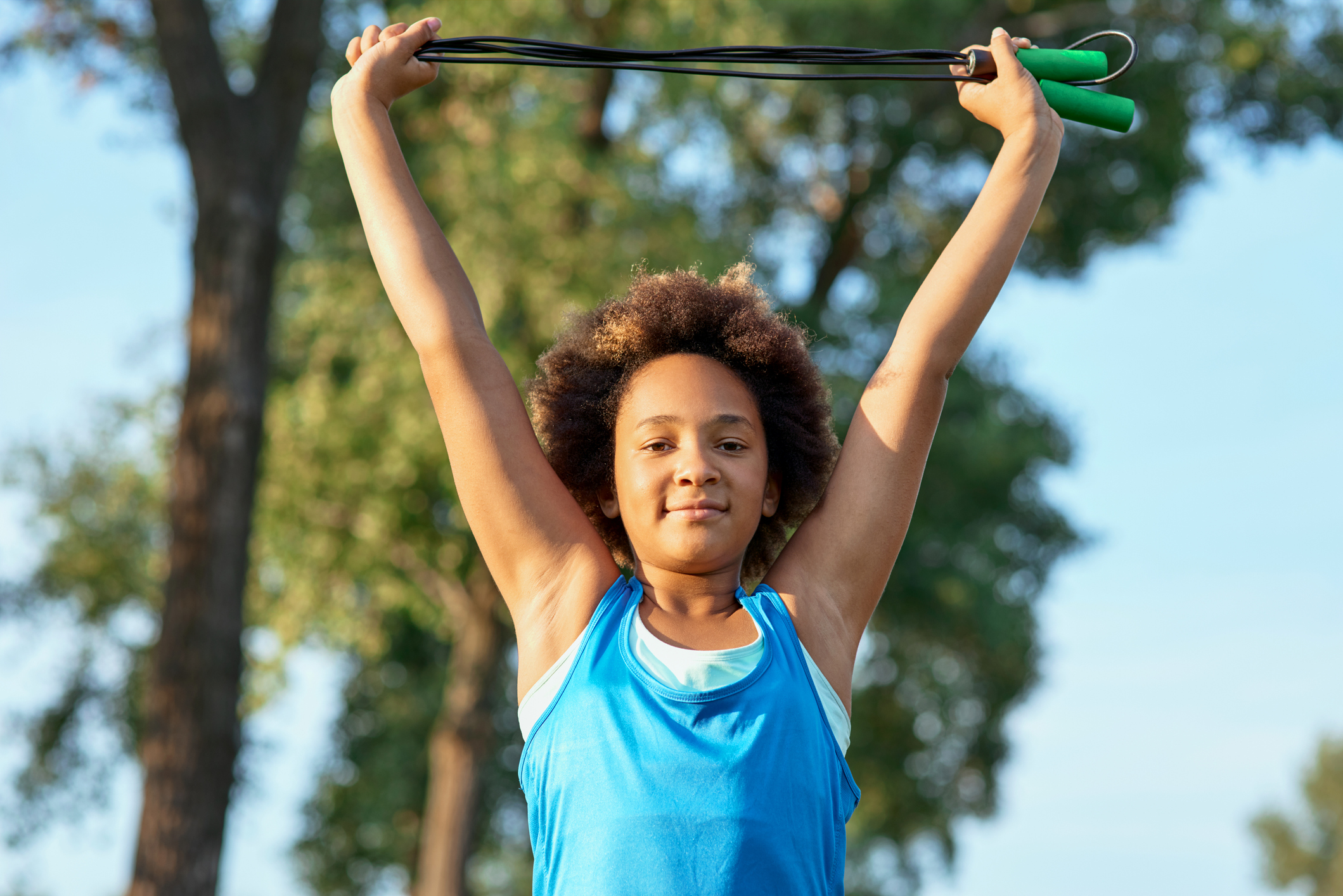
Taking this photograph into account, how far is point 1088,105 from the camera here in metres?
2.79

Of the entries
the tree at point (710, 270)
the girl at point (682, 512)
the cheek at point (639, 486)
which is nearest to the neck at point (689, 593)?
the girl at point (682, 512)

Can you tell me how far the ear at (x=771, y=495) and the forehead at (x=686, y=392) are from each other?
179 millimetres

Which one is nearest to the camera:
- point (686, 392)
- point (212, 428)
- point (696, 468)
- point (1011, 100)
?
point (696, 468)

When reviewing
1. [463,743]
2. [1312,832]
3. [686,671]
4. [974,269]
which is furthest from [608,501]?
[1312,832]

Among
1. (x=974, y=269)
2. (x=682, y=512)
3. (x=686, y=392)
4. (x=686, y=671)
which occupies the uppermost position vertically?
(x=974, y=269)

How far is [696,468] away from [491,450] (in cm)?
38

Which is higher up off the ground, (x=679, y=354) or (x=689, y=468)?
(x=679, y=354)

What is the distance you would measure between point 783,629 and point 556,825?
532mm

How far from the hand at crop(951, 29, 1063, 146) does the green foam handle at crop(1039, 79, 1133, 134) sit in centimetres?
4

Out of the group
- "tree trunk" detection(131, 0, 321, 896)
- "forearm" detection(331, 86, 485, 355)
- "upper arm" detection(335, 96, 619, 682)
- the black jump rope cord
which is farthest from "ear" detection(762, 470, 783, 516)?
"tree trunk" detection(131, 0, 321, 896)

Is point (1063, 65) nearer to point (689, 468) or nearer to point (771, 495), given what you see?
point (771, 495)

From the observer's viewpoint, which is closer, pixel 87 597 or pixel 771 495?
pixel 771 495

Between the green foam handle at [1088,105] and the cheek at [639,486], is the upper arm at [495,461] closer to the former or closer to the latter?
the cheek at [639,486]

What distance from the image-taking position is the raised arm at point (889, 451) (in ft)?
8.06
